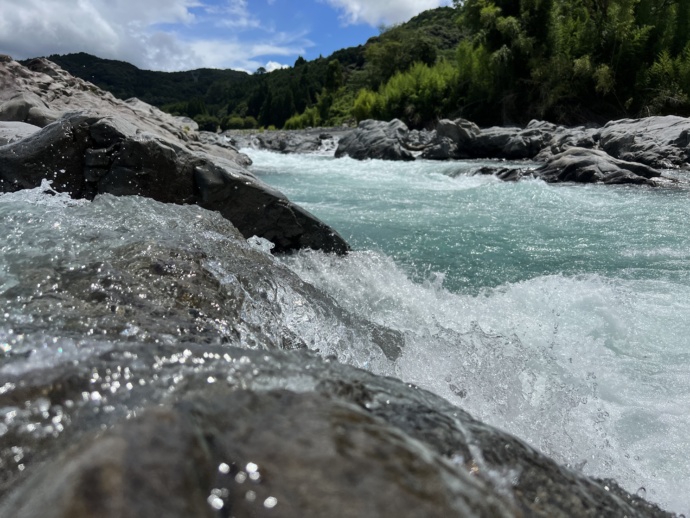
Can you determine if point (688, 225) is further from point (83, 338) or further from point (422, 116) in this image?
point (422, 116)

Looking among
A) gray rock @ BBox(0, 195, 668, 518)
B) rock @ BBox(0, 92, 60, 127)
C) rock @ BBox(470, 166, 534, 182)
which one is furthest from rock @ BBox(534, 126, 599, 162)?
gray rock @ BBox(0, 195, 668, 518)

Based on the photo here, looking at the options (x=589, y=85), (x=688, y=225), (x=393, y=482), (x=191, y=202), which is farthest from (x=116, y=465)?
(x=589, y=85)

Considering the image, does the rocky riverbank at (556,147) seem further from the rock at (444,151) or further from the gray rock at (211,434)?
the gray rock at (211,434)

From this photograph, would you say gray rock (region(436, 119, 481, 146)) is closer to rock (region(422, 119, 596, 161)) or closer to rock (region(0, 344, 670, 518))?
rock (region(422, 119, 596, 161))

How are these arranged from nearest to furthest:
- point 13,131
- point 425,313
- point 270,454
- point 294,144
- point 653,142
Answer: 1. point 270,454
2. point 425,313
3. point 13,131
4. point 653,142
5. point 294,144

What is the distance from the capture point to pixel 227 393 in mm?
1321

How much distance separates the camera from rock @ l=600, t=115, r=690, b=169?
12344mm

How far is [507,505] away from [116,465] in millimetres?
819

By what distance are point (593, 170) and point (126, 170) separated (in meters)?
10.1

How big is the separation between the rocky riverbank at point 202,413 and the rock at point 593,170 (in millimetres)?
9928

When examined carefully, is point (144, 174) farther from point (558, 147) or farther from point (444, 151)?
point (444, 151)

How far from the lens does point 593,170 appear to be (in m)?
11.3

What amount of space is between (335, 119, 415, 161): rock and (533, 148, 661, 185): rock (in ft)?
25.1

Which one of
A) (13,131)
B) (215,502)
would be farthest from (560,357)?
(13,131)
